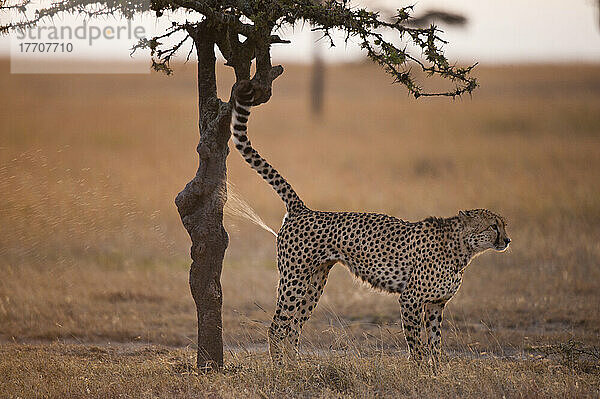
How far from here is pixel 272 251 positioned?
12.9 meters

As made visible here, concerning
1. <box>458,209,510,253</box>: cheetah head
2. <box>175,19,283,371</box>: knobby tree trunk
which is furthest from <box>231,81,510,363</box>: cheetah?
<box>175,19,283,371</box>: knobby tree trunk

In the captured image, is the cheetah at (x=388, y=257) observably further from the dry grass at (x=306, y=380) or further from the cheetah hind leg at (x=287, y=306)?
the dry grass at (x=306, y=380)

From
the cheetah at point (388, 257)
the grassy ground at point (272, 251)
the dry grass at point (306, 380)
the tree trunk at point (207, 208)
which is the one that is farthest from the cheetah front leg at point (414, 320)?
the tree trunk at point (207, 208)

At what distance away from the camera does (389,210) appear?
15594 mm

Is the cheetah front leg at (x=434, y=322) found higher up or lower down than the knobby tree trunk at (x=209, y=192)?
lower down

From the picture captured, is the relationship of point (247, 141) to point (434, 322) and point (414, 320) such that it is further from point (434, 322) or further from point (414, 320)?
point (434, 322)

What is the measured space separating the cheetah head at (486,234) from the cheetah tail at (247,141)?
1361 millimetres

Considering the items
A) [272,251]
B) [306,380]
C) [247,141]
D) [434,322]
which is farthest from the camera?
[272,251]

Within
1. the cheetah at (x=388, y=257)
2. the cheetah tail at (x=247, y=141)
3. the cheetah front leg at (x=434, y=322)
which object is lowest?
the cheetah front leg at (x=434, y=322)

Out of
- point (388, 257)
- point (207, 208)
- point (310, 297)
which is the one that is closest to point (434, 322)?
point (388, 257)

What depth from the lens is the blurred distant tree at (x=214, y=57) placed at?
20.1ft

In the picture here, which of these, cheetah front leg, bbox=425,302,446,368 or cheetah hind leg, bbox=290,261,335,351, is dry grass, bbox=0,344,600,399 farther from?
cheetah hind leg, bbox=290,261,335,351

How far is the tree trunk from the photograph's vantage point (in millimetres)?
6570

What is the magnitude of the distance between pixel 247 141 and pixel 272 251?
627 cm
